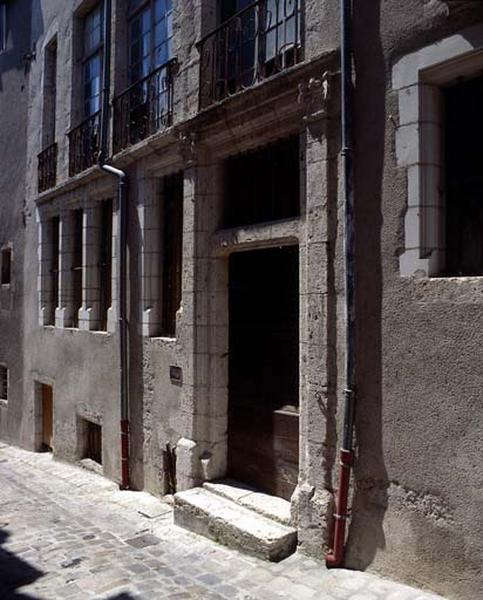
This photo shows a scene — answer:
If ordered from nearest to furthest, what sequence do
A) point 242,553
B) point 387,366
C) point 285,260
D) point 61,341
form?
point 387,366
point 242,553
point 285,260
point 61,341

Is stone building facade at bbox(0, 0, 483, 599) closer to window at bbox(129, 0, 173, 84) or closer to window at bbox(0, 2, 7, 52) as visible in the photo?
window at bbox(129, 0, 173, 84)

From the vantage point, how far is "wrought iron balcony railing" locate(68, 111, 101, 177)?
905 centimetres

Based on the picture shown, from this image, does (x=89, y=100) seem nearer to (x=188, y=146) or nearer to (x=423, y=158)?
(x=188, y=146)

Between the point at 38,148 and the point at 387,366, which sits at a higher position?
the point at 38,148

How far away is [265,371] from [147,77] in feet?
13.3

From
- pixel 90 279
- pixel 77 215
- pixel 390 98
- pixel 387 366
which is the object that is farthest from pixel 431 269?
pixel 77 215

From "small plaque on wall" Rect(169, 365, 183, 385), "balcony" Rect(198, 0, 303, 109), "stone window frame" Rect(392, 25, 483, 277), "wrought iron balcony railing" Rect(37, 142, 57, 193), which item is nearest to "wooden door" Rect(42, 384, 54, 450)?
"wrought iron balcony railing" Rect(37, 142, 57, 193)

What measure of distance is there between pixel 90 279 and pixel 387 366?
5853 mm

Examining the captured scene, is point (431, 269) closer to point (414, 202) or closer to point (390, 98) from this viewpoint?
point (414, 202)

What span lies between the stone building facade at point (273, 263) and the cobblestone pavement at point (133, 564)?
0.26 m

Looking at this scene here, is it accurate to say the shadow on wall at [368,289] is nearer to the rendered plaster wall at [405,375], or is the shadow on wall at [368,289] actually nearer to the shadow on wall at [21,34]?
the rendered plaster wall at [405,375]

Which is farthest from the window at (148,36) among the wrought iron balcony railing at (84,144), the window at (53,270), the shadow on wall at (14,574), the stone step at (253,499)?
the shadow on wall at (14,574)

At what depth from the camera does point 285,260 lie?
615 centimetres

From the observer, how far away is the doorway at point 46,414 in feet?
36.0
